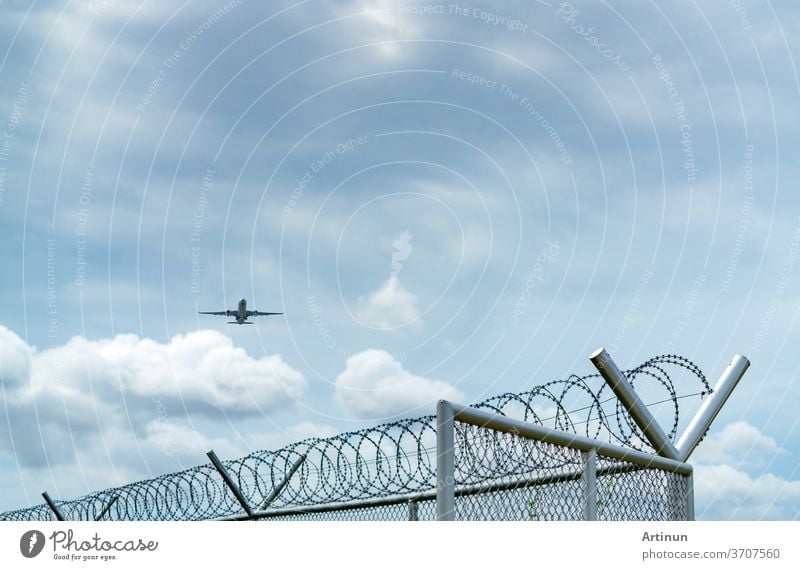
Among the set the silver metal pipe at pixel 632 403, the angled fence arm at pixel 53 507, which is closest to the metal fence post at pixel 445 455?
the silver metal pipe at pixel 632 403

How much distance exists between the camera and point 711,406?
8.34 meters

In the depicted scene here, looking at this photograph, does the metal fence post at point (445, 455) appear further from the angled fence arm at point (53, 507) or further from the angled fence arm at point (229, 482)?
the angled fence arm at point (53, 507)

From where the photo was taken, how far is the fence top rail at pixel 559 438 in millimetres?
5594

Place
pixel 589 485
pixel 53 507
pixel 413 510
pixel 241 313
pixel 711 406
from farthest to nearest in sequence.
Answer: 1. pixel 241 313
2. pixel 53 507
3. pixel 413 510
4. pixel 711 406
5. pixel 589 485

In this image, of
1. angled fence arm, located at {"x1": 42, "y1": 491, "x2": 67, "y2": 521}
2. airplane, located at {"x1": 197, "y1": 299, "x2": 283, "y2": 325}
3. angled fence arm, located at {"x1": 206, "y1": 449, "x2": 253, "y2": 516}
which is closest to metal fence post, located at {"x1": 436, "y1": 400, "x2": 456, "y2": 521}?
angled fence arm, located at {"x1": 206, "y1": 449, "x2": 253, "y2": 516}

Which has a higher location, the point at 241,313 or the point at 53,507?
the point at 241,313

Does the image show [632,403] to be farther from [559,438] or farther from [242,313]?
[242,313]

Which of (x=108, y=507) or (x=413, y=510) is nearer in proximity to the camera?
(x=413, y=510)

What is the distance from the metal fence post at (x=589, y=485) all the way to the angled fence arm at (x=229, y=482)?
6.31 m

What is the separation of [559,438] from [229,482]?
6.51m

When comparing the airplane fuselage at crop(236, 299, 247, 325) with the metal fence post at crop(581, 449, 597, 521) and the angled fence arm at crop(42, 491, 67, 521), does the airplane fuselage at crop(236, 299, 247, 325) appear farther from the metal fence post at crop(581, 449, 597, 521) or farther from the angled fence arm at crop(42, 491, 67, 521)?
the metal fence post at crop(581, 449, 597, 521)

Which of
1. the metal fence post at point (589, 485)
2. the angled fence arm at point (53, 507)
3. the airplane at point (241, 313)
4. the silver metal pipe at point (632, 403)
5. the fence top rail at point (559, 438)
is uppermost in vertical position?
the airplane at point (241, 313)

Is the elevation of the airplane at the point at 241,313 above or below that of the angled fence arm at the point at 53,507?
above

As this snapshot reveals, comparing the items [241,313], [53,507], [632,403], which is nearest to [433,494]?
[632,403]
